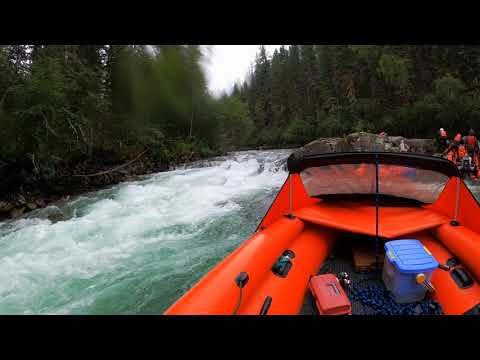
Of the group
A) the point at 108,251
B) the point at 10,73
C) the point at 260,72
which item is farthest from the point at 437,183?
the point at 260,72

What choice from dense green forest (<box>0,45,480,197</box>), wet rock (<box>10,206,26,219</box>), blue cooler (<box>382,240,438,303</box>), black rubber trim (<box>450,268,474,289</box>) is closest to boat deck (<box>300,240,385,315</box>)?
blue cooler (<box>382,240,438,303</box>)

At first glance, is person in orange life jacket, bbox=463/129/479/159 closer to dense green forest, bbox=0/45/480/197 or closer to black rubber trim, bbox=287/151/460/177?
black rubber trim, bbox=287/151/460/177

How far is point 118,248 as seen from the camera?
4391mm

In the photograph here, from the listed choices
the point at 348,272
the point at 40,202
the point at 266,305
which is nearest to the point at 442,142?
the point at 348,272

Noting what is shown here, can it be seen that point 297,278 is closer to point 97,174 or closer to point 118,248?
point 118,248

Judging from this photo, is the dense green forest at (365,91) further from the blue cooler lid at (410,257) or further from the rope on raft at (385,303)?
the rope on raft at (385,303)

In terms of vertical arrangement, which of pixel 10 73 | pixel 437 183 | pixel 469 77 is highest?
pixel 469 77

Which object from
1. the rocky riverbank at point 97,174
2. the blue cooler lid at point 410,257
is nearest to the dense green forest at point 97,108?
the rocky riverbank at point 97,174

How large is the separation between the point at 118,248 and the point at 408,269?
14.4ft

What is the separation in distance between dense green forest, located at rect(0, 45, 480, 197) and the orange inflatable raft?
24.2ft

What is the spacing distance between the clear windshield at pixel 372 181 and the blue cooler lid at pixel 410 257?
3.41ft

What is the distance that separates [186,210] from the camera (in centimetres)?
642
